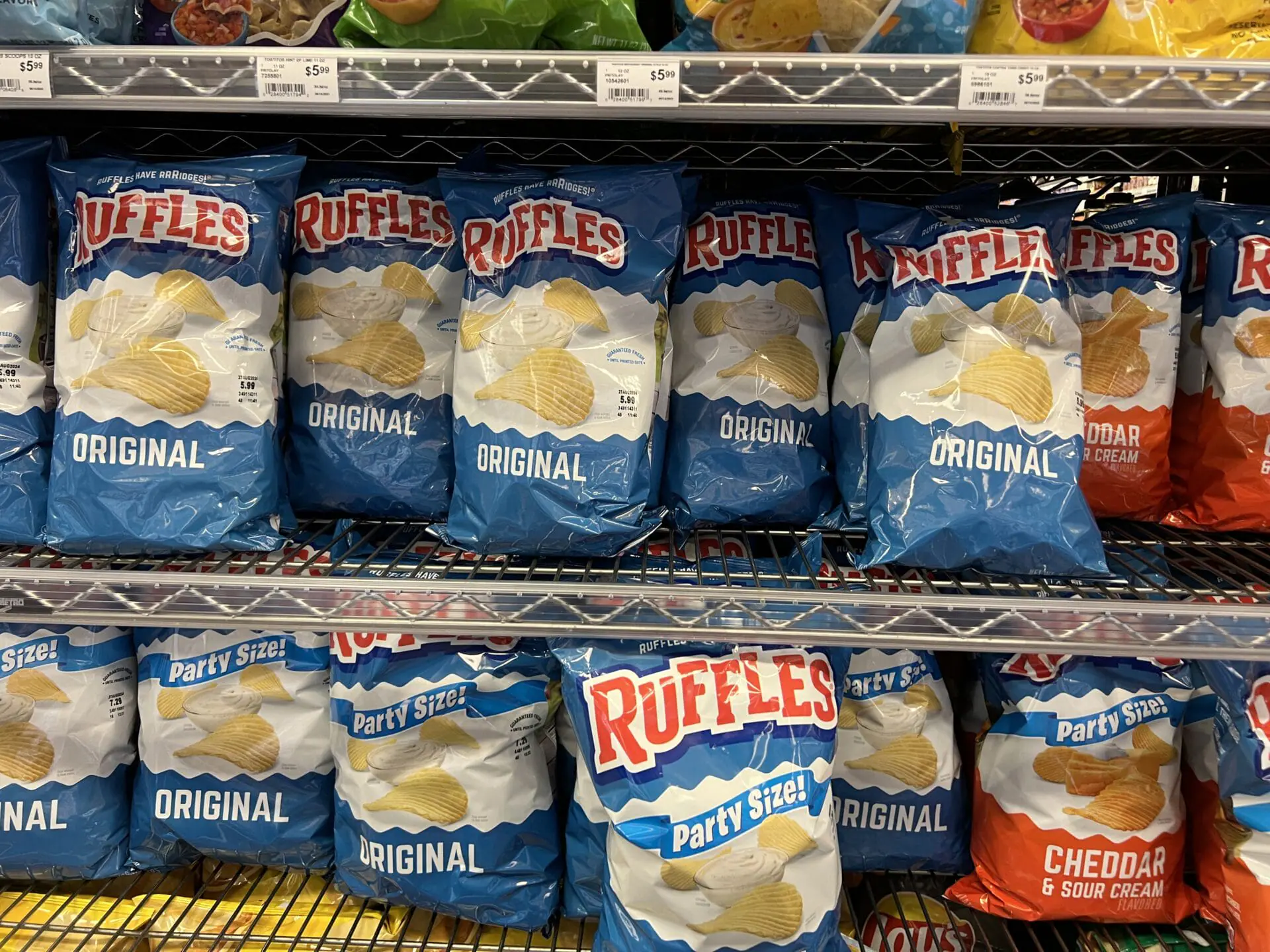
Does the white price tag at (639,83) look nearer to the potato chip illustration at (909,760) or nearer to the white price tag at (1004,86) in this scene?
the white price tag at (1004,86)

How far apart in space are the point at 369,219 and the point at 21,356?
470 millimetres

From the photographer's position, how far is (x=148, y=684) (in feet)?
3.50

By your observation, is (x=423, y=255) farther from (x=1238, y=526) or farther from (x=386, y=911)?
(x=1238, y=526)

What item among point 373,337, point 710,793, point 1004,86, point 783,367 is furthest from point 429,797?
point 1004,86

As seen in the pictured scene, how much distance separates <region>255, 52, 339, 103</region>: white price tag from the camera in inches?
30.5

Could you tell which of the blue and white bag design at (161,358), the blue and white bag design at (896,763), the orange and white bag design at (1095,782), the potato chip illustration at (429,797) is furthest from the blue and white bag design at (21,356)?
the orange and white bag design at (1095,782)

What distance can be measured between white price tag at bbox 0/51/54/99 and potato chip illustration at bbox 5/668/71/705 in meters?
0.71

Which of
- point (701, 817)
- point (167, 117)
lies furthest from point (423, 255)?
point (701, 817)

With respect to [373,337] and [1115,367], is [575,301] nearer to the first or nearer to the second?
[373,337]

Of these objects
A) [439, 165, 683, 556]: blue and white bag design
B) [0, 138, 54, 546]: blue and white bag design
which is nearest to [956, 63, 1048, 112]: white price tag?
[439, 165, 683, 556]: blue and white bag design

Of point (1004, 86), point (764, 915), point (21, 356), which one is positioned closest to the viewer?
point (1004, 86)

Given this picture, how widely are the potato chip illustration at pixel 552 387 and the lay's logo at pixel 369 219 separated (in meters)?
0.25

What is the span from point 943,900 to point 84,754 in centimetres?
122

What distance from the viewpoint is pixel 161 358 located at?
95 centimetres
